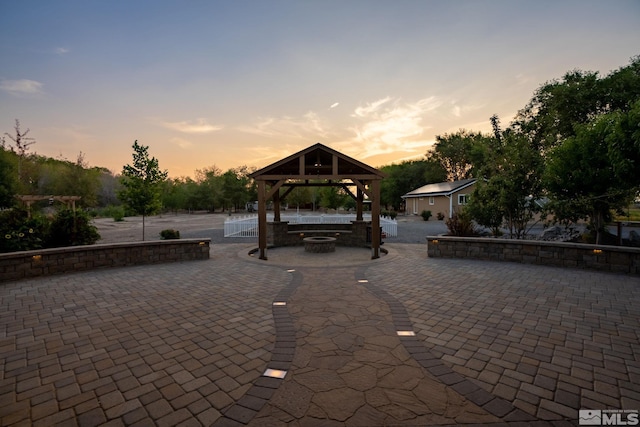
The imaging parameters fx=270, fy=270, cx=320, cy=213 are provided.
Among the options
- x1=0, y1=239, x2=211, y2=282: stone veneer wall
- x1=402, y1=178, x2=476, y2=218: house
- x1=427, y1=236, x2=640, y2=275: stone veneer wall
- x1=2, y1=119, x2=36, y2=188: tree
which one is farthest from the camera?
x1=402, y1=178, x2=476, y2=218: house

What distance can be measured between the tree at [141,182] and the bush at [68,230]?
6.63 feet

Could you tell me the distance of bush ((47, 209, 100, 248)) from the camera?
349 inches

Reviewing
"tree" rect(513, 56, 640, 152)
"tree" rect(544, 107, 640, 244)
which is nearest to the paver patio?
"tree" rect(544, 107, 640, 244)

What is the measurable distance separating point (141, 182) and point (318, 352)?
11.5 meters

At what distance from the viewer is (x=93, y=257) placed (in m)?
7.88

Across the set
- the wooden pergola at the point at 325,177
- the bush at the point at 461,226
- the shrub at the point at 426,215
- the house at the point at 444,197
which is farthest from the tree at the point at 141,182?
the house at the point at 444,197

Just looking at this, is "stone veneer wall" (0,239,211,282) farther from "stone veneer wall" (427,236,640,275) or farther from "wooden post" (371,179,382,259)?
"stone veneer wall" (427,236,640,275)

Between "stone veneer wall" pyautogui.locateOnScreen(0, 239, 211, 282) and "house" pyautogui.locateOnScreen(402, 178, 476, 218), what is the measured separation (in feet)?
88.2

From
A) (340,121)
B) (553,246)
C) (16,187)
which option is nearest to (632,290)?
(553,246)

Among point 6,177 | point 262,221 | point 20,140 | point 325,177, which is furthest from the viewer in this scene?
point 20,140

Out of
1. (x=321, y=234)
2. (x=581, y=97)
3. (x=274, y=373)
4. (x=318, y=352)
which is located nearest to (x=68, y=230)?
(x=321, y=234)

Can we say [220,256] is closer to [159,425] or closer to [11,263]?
[11,263]

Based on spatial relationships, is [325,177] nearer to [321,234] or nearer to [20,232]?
[321,234]

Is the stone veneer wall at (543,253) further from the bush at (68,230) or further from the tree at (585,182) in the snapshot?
the bush at (68,230)
